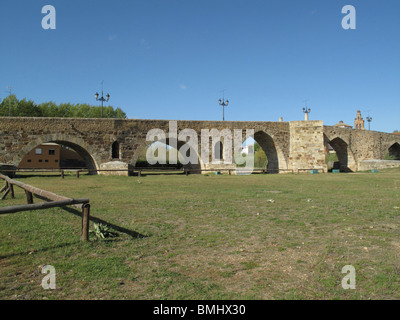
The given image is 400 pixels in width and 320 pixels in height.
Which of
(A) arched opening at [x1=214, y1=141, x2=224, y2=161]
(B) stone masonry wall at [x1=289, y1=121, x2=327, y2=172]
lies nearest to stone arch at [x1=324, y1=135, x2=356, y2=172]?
(B) stone masonry wall at [x1=289, y1=121, x2=327, y2=172]

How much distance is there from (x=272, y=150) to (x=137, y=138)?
14.3 metres

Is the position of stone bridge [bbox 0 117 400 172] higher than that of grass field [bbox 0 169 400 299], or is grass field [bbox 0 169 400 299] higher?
stone bridge [bbox 0 117 400 172]

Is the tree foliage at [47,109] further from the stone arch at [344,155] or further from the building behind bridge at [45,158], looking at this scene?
the stone arch at [344,155]

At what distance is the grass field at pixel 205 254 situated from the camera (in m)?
3.27

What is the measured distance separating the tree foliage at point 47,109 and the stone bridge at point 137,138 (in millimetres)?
23476

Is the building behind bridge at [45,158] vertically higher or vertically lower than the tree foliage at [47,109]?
lower

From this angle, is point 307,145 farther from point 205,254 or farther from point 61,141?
point 205,254

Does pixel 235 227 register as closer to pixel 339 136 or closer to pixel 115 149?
pixel 115 149

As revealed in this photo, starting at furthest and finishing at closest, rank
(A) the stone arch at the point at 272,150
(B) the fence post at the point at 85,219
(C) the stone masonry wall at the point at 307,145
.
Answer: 1. (A) the stone arch at the point at 272,150
2. (C) the stone masonry wall at the point at 307,145
3. (B) the fence post at the point at 85,219

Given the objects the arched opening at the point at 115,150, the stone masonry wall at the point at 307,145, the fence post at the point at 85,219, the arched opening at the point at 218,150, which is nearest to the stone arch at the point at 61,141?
the arched opening at the point at 115,150

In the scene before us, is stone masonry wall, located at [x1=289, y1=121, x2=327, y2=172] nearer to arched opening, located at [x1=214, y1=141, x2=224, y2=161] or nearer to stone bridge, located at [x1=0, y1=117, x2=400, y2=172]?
stone bridge, located at [x1=0, y1=117, x2=400, y2=172]

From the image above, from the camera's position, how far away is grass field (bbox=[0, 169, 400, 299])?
3.27 metres

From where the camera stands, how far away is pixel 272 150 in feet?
106

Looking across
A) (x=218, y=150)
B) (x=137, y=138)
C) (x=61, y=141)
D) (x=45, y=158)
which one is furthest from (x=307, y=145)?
(x=45, y=158)
